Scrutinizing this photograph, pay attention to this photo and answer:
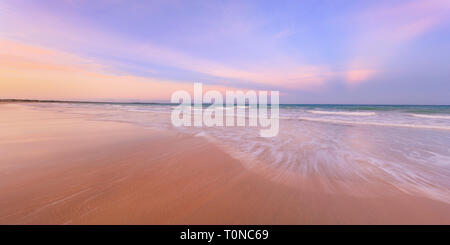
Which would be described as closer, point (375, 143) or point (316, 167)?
point (316, 167)

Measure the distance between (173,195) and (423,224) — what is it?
3463mm

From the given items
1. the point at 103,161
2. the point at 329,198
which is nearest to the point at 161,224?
the point at 329,198

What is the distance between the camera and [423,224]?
2.22 meters

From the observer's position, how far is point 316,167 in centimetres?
400

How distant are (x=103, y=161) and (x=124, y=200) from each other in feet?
7.11
